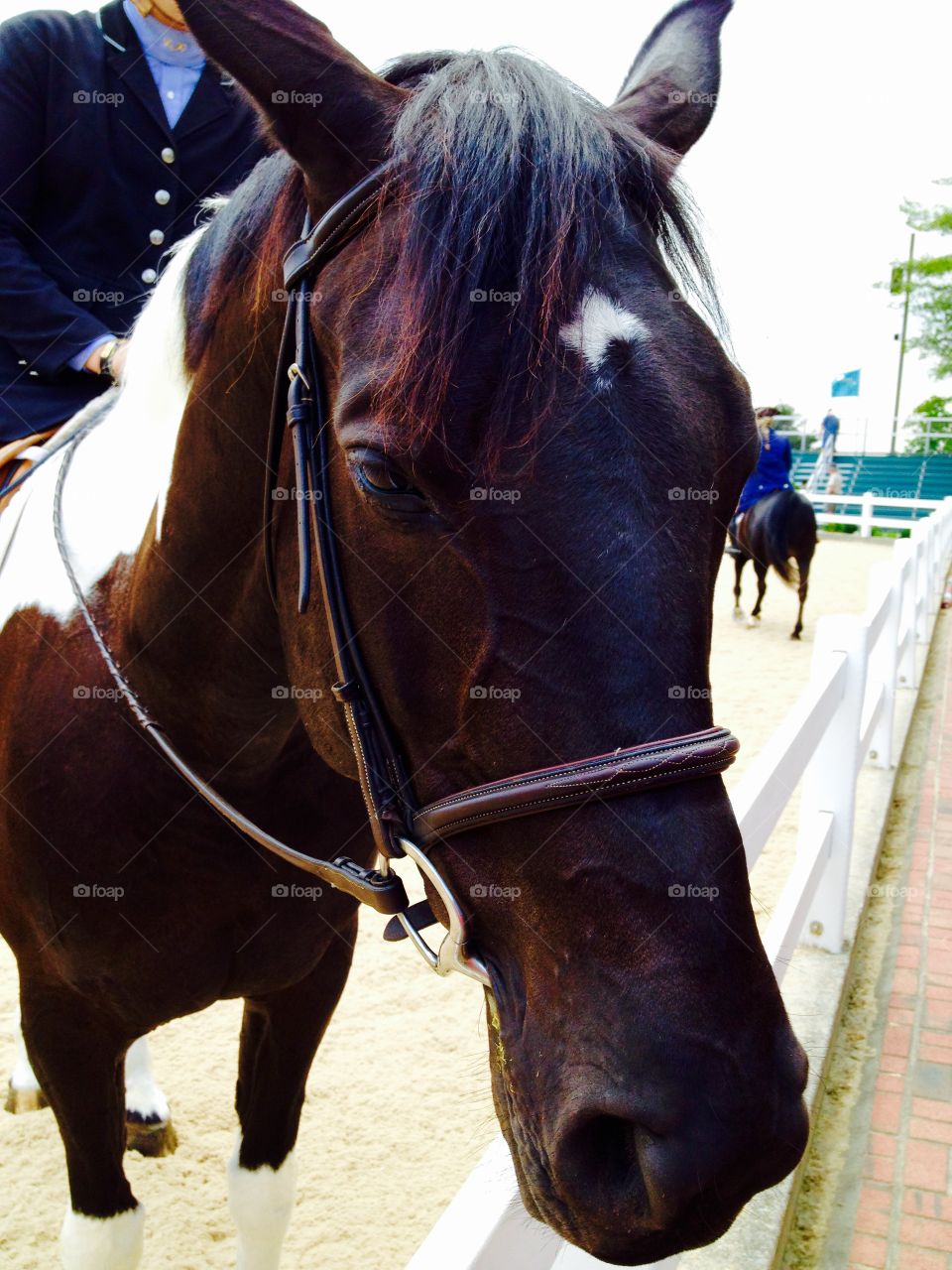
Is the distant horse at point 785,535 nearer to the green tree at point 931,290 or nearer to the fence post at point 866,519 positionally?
the fence post at point 866,519

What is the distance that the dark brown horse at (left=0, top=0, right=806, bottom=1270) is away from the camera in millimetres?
1096

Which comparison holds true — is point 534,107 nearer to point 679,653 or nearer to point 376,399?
point 376,399

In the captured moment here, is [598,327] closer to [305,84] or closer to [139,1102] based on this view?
[305,84]

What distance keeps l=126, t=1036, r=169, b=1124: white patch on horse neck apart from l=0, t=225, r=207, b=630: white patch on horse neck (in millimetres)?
1763

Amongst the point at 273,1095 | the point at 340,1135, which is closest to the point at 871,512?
the point at 340,1135

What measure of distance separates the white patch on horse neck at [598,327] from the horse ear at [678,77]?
0.61 metres

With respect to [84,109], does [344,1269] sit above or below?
below

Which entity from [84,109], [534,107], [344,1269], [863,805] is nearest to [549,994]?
[534,107]

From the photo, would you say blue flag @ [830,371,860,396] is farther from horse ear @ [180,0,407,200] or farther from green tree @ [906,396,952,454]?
horse ear @ [180,0,407,200]

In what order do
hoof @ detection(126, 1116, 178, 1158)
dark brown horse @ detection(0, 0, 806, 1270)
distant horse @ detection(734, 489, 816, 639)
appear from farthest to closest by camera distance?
distant horse @ detection(734, 489, 816, 639) → hoof @ detection(126, 1116, 178, 1158) → dark brown horse @ detection(0, 0, 806, 1270)

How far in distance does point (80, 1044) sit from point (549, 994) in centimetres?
137

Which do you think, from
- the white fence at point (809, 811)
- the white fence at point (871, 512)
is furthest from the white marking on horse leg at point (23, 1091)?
the white fence at point (871, 512)

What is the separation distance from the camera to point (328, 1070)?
11.8 feet

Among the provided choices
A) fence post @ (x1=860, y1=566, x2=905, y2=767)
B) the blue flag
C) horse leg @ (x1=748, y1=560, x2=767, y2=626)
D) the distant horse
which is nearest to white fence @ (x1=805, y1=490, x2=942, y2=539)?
horse leg @ (x1=748, y1=560, x2=767, y2=626)
